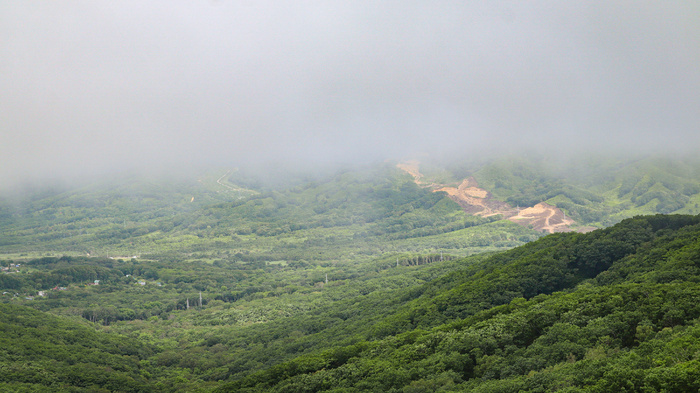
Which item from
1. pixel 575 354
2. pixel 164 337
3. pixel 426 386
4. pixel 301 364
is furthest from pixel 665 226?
pixel 164 337

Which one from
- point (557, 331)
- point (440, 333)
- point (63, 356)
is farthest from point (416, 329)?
point (63, 356)

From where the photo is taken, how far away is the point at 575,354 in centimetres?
3822

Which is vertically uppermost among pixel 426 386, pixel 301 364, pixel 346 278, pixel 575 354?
pixel 575 354

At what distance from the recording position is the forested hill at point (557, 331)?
32.4m

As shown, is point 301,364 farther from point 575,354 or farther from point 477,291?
point 575,354

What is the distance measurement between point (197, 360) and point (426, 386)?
186ft

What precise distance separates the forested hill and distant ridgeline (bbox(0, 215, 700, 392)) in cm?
16

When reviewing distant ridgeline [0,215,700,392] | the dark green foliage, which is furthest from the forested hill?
the dark green foliage

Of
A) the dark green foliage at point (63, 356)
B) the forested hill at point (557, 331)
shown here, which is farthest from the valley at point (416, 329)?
the dark green foliage at point (63, 356)

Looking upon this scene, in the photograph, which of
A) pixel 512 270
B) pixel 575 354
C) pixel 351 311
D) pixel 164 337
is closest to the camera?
pixel 575 354

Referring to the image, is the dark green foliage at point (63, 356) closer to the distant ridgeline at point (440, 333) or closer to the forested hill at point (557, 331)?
the distant ridgeline at point (440, 333)

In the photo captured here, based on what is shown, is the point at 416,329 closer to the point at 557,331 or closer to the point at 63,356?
the point at 557,331

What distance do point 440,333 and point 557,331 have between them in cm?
1319

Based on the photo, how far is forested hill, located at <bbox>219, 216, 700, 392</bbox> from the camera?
106 feet
